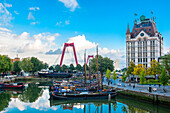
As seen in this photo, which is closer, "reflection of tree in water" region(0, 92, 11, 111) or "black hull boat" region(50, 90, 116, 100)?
"reflection of tree in water" region(0, 92, 11, 111)

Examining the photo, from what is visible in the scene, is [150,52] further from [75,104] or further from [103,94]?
[75,104]

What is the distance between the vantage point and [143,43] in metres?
71.2

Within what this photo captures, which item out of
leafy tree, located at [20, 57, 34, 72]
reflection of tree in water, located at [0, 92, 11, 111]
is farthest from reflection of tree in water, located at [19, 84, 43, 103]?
leafy tree, located at [20, 57, 34, 72]

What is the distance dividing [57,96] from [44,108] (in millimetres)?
5326

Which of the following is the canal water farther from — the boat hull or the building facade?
the building facade

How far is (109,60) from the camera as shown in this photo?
93.1 metres

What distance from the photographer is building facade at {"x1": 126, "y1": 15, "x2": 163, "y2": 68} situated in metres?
69.4

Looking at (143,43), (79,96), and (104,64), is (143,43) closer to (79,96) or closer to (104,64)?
(104,64)

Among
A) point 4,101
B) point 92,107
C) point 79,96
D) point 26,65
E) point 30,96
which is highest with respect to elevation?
point 26,65

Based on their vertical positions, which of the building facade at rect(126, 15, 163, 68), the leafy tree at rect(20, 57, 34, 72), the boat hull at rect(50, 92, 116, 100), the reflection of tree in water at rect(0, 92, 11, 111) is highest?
the building facade at rect(126, 15, 163, 68)

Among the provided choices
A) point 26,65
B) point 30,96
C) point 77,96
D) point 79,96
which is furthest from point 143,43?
point 26,65

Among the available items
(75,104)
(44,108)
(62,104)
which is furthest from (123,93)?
(44,108)

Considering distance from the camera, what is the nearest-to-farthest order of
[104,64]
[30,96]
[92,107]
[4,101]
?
1. [92,107]
2. [4,101]
3. [30,96]
4. [104,64]

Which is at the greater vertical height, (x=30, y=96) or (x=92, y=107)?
(x=92, y=107)
